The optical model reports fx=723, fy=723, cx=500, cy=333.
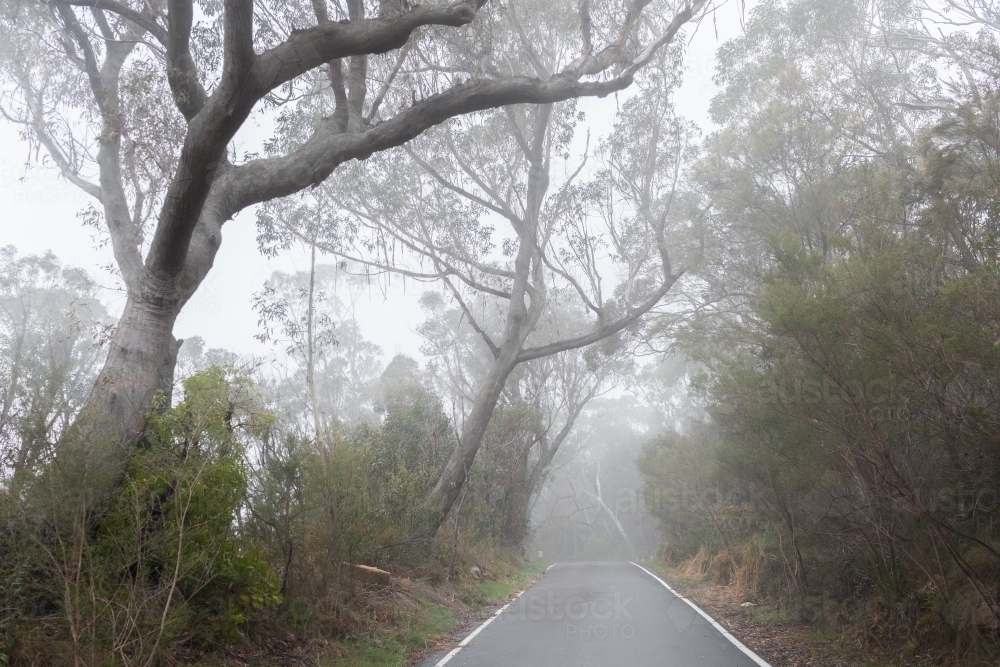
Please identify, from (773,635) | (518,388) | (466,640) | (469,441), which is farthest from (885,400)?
(518,388)

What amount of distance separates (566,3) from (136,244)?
447 inches

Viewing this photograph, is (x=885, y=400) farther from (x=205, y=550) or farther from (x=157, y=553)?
(x=157, y=553)

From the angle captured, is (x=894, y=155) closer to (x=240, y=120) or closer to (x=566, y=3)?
(x=566, y=3)

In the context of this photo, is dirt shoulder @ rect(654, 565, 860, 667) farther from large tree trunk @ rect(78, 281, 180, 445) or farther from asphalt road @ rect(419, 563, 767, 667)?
large tree trunk @ rect(78, 281, 180, 445)

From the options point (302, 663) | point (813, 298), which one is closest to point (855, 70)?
point (813, 298)

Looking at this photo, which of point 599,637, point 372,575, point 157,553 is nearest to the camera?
point 157,553

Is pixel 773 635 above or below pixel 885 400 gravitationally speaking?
below

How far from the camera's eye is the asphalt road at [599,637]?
300 inches

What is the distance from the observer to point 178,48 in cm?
711

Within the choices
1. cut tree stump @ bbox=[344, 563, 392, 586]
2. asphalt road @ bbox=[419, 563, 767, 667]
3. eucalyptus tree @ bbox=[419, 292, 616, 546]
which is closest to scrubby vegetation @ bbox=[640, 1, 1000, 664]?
asphalt road @ bbox=[419, 563, 767, 667]

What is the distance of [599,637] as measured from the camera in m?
9.05

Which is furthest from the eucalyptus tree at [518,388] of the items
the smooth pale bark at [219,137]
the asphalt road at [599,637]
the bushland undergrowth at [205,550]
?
the smooth pale bark at [219,137]

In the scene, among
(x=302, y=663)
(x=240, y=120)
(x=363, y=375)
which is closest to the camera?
(x=240, y=120)

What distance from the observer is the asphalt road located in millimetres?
7609
